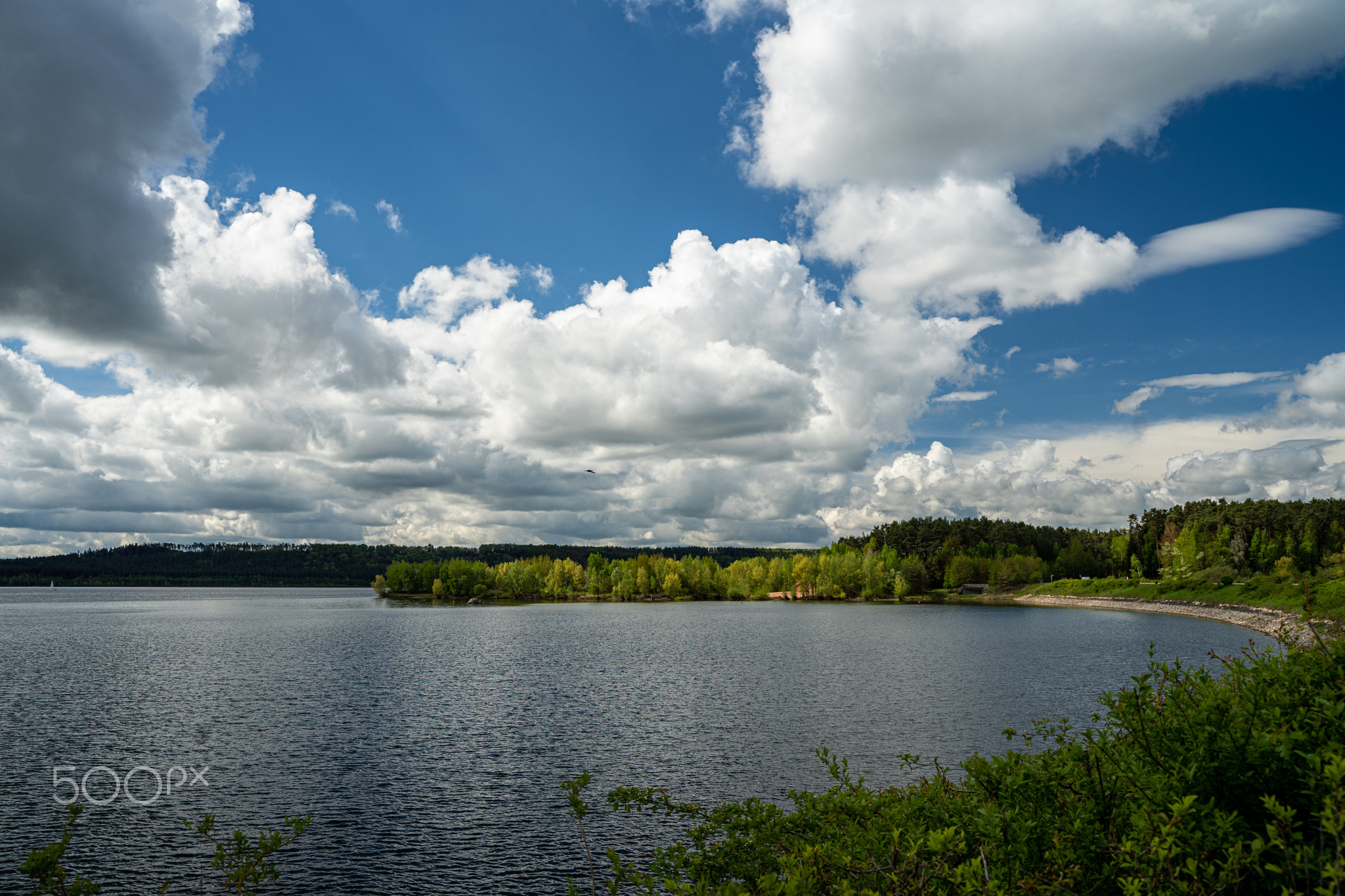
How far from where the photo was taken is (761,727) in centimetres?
4328

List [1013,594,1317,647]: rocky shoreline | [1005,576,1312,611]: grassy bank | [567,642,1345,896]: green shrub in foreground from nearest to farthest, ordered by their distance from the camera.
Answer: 1. [567,642,1345,896]: green shrub in foreground
2. [1013,594,1317,647]: rocky shoreline
3. [1005,576,1312,611]: grassy bank

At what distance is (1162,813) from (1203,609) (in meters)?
164

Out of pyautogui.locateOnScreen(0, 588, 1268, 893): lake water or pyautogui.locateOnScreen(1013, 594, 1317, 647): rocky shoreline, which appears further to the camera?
pyautogui.locateOnScreen(1013, 594, 1317, 647): rocky shoreline

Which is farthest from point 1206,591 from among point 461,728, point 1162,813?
point 1162,813

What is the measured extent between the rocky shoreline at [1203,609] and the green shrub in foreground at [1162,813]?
79.1 meters

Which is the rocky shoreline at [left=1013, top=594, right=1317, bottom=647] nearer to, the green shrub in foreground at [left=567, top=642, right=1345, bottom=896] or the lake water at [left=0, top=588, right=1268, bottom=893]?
the lake water at [left=0, top=588, right=1268, bottom=893]

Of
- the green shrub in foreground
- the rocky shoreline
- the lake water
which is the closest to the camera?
the green shrub in foreground

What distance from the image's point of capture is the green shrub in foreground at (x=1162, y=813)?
7.34m

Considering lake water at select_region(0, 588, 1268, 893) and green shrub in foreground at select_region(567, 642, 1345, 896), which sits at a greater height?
green shrub in foreground at select_region(567, 642, 1345, 896)

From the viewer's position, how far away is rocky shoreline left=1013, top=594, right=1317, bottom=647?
10362 centimetres

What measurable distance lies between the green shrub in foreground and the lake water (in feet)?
55.1

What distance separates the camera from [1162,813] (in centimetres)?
851

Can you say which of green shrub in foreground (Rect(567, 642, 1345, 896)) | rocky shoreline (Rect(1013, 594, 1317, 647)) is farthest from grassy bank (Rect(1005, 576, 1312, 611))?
green shrub in foreground (Rect(567, 642, 1345, 896))

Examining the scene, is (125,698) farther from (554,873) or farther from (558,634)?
(558,634)
